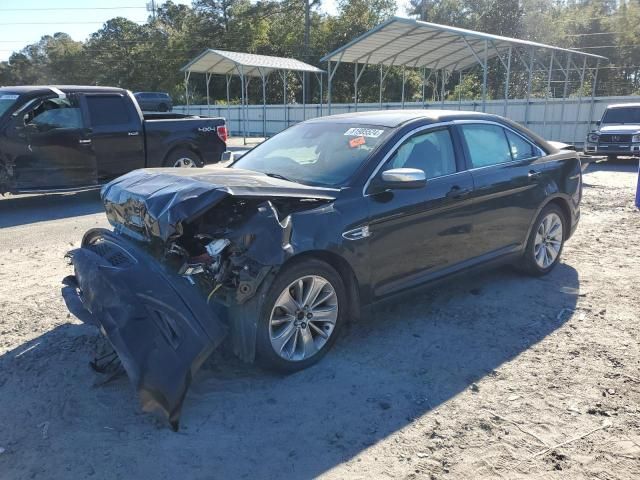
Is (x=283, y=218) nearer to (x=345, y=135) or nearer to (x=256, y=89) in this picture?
(x=345, y=135)

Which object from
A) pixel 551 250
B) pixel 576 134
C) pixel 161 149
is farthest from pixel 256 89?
pixel 551 250

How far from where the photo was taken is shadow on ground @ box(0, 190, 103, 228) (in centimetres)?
863

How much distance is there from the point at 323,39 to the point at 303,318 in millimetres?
45888

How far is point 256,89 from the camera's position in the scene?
44812 mm

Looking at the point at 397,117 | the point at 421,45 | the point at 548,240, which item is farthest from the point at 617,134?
the point at 397,117

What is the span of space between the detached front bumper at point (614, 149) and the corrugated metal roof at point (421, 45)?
374 cm

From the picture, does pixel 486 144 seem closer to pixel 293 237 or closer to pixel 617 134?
pixel 293 237

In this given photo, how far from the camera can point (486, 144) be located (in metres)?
5.07

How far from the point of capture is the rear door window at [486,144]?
192 inches

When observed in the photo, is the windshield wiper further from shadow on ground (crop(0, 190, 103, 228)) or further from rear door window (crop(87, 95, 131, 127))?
rear door window (crop(87, 95, 131, 127))

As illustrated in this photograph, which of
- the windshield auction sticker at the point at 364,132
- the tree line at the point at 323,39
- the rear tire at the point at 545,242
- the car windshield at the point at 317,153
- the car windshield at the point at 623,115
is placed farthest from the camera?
the tree line at the point at 323,39

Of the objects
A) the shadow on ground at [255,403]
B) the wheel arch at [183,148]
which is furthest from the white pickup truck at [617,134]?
the shadow on ground at [255,403]

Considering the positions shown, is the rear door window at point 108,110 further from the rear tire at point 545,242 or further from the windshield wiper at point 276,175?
the rear tire at point 545,242

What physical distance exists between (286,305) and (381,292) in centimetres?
86
